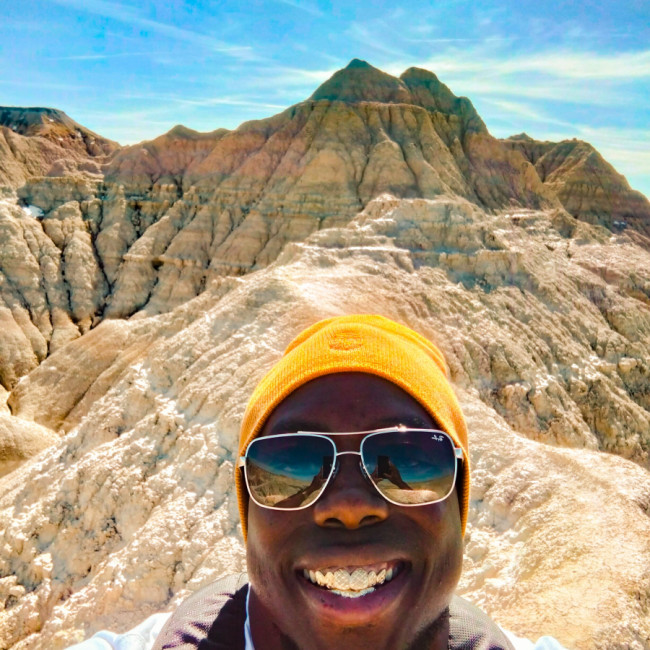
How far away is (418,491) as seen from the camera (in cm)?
171

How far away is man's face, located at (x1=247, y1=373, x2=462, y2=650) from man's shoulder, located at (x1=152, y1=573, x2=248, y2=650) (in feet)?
0.56

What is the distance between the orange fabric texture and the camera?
5.86 ft

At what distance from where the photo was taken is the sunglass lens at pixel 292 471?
1698 mm

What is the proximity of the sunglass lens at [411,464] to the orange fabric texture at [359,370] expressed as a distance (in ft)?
0.22

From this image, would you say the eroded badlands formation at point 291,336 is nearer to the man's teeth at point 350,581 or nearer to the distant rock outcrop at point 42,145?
the man's teeth at point 350,581

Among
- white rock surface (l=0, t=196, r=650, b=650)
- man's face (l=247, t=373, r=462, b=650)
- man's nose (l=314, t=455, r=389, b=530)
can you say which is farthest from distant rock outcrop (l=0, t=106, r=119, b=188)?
man's nose (l=314, t=455, r=389, b=530)

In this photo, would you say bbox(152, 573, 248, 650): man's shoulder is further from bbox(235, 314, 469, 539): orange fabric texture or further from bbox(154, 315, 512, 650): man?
bbox(235, 314, 469, 539): orange fabric texture

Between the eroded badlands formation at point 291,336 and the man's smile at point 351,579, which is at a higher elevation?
the man's smile at point 351,579

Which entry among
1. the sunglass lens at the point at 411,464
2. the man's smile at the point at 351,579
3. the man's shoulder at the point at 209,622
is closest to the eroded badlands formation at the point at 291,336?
the man's shoulder at the point at 209,622

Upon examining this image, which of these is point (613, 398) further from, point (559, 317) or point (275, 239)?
point (275, 239)

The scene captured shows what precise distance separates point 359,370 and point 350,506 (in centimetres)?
40

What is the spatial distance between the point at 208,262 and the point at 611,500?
2815 cm

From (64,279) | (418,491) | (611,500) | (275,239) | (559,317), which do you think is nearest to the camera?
(418,491)

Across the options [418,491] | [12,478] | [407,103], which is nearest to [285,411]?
[418,491]
